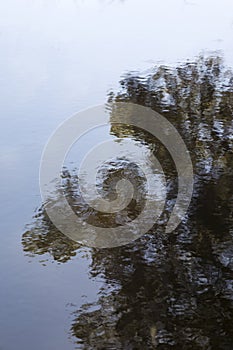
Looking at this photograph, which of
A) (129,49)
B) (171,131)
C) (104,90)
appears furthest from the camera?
(129,49)

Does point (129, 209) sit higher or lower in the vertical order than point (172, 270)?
higher

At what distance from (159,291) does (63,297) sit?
1.70 ft

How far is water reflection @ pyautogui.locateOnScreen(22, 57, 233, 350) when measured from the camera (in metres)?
2.37

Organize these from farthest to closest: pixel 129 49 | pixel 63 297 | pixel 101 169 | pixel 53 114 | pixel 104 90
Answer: pixel 129 49 → pixel 104 90 → pixel 53 114 → pixel 101 169 → pixel 63 297

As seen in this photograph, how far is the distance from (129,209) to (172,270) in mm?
647

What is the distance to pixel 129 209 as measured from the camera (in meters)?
3.30

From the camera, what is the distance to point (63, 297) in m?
2.60

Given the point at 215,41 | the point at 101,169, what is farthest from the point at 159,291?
the point at 215,41

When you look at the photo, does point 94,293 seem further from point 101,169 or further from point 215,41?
point 215,41

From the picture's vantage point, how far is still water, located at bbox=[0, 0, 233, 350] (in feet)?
7.95

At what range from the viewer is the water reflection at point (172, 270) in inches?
93.2

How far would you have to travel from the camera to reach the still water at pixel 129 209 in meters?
2.42

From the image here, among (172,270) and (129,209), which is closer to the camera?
(172,270)

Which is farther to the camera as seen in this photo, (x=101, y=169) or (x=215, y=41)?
(x=215, y=41)
